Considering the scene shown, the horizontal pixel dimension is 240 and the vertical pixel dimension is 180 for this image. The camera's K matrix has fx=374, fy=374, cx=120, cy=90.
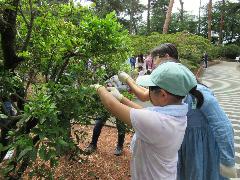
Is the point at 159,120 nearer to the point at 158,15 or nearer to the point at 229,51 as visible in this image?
the point at 158,15

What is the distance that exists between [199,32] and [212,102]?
45255mm

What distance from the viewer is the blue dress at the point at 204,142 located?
2842 mm

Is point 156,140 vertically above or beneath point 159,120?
beneath

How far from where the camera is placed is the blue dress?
284cm

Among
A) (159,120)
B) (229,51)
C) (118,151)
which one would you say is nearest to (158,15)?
(229,51)

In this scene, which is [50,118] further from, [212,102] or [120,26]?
[212,102]

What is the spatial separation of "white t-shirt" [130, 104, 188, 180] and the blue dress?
673 mm

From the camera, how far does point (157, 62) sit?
338cm

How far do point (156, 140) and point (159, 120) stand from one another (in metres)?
0.11

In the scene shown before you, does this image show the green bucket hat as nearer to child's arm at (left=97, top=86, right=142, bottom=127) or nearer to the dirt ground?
child's arm at (left=97, top=86, right=142, bottom=127)

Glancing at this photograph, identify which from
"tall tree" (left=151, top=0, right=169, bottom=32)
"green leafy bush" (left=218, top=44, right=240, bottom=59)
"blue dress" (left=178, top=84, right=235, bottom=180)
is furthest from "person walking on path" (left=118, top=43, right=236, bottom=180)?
"green leafy bush" (left=218, top=44, right=240, bottom=59)

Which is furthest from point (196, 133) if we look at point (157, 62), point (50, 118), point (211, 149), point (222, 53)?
point (222, 53)

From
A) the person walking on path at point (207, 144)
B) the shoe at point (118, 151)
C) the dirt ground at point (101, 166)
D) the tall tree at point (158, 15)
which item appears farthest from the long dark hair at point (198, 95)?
the tall tree at point (158, 15)

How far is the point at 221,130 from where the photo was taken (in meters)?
2.81
